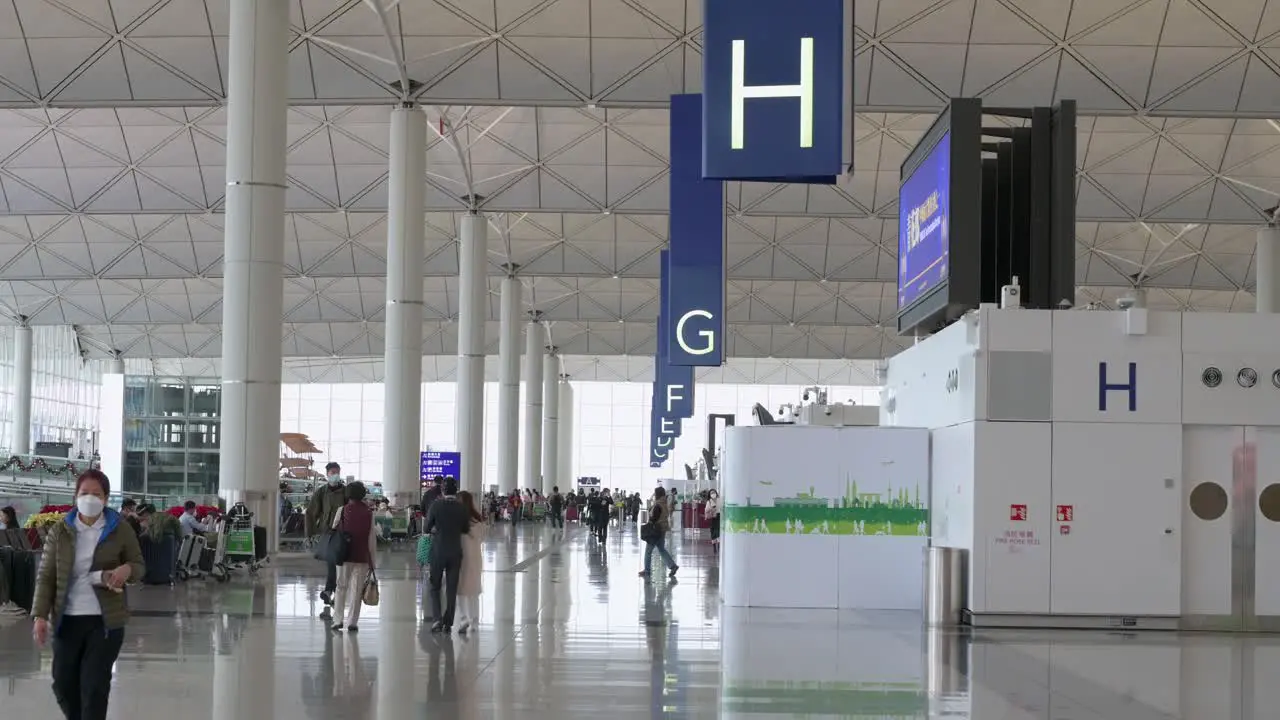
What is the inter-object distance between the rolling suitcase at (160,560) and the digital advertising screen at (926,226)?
12.0 m

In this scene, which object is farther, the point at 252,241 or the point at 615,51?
the point at 615,51

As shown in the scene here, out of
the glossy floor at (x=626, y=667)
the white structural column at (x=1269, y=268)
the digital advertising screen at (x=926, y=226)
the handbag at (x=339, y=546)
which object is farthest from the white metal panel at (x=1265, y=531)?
the white structural column at (x=1269, y=268)

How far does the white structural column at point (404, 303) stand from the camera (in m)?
35.9

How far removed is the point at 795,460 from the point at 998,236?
4.52m

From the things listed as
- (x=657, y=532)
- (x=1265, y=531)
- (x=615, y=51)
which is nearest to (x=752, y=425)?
(x=1265, y=531)

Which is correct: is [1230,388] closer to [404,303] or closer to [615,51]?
[615,51]

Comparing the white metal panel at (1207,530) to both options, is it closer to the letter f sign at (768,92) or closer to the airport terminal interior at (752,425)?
the airport terminal interior at (752,425)

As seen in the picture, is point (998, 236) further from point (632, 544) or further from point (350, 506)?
point (632, 544)

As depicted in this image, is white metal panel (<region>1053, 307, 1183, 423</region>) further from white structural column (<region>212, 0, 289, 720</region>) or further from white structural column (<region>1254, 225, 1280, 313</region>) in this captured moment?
white structural column (<region>1254, 225, 1280, 313</region>)

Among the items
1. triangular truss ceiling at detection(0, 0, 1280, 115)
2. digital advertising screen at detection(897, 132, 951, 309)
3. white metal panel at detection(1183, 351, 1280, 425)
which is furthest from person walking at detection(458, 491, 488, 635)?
triangular truss ceiling at detection(0, 0, 1280, 115)

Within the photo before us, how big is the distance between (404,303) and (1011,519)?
2123 cm

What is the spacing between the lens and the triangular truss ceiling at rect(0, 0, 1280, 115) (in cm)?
3241

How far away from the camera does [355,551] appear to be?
640 inches

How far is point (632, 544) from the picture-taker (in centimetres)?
4425
